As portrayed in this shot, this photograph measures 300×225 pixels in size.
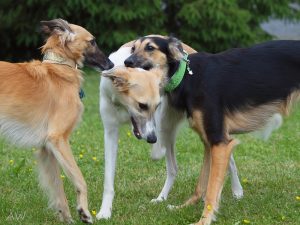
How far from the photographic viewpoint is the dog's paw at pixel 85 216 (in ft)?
16.8

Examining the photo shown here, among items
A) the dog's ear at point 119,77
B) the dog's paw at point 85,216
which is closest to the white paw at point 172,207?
the dog's paw at point 85,216

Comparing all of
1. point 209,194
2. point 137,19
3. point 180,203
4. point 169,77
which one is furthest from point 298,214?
point 137,19

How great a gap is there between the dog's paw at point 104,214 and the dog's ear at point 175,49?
1478mm

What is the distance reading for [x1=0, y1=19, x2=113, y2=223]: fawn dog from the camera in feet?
16.8

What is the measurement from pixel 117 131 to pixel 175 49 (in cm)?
91

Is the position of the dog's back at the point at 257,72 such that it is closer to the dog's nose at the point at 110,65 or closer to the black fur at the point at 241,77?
the black fur at the point at 241,77

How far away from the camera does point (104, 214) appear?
18.0 feet

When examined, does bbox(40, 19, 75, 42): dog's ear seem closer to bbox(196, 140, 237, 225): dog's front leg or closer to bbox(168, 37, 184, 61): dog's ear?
bbox(168, 37, 184, 61): dog's ear

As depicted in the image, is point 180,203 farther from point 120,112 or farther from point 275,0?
point 275,0

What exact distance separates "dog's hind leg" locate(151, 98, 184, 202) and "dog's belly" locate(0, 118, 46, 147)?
1.27 metres

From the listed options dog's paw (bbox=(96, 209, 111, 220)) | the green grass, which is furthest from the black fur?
dog's paw (bbox=(96, 209, 111, 220))

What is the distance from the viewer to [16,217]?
5.37 m

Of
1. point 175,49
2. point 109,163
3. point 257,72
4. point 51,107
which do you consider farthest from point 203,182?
point 51,107

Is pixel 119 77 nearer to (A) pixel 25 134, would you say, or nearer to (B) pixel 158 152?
(A) pixel 25 134
